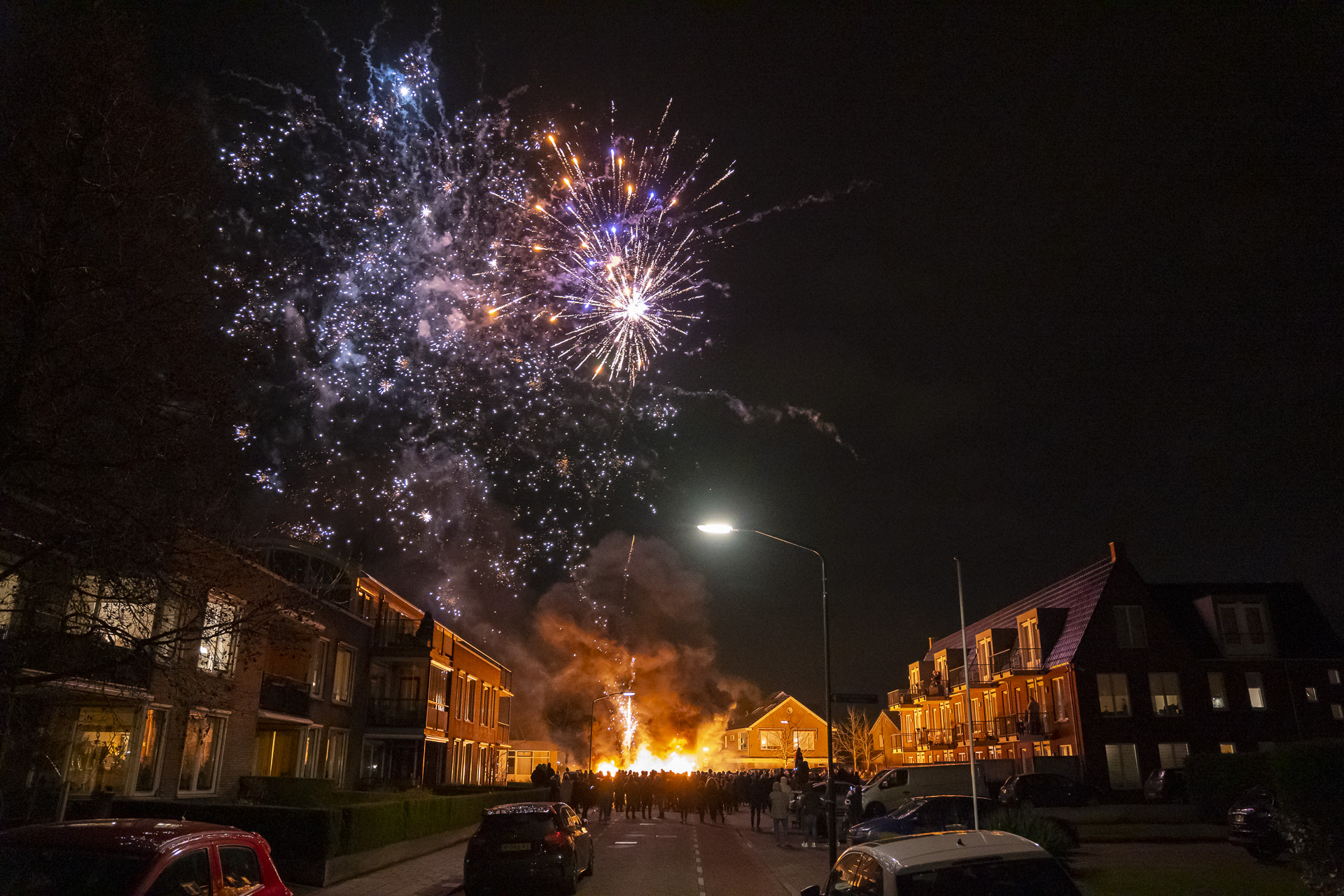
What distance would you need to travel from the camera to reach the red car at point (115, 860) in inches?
244

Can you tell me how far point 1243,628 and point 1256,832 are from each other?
2396 centimetres

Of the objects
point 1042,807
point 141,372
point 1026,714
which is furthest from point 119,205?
point 1026,714

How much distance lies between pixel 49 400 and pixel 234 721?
1699 cm

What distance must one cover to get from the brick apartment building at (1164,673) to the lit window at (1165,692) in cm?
4

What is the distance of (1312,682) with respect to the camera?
3738 cm

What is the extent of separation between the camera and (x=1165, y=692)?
123 feet

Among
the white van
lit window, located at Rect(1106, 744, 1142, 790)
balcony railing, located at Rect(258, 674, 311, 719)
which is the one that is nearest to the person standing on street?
the white van

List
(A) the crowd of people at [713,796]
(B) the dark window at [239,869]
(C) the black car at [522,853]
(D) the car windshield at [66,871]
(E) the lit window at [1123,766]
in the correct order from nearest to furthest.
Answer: (D) the car windshield at [66,871], (B) the dark window at [239,869], (C) the black car at [522,853], (A) the crowd of people at [713,796], (E) the lit window at [1123,766]

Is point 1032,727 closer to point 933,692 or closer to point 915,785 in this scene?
point 915,785

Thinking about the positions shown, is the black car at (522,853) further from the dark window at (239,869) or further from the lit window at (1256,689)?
the lit window at (1256,689)

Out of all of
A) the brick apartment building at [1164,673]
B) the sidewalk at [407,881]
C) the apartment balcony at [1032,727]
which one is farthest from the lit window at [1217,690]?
the sidewalk at [407,881]

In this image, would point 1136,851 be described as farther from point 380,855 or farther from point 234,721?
point 234,721

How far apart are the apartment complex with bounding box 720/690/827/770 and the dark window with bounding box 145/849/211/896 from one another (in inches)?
3424

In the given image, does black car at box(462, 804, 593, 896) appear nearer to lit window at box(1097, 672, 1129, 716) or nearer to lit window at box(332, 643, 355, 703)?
lit window at box(332, 643, 355, 703)
